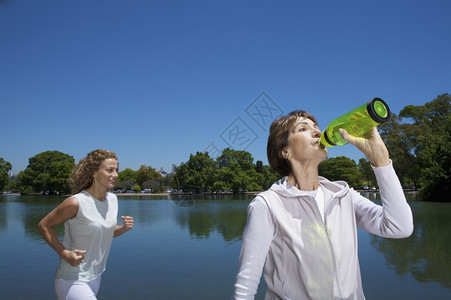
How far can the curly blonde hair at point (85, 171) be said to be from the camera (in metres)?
3.40

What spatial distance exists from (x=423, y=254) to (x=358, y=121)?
11.5 m

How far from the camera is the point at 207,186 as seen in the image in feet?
238

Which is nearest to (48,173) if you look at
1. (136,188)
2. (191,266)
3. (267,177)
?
(136,188)

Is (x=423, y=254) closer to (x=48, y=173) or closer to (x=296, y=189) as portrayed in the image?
(x=296, y=189)

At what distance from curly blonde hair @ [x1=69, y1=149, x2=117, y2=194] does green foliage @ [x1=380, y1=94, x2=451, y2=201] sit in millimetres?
39642

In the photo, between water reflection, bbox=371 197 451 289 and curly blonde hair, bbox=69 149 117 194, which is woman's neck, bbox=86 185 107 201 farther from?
water reflection, bbox=371 197 451 289

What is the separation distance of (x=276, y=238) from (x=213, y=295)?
644 cm

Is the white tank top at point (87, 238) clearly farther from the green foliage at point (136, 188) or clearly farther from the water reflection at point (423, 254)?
the green foliage at point (136, 188)

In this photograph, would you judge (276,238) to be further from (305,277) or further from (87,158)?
(87,158)

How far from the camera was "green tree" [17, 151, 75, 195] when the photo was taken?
74.9m

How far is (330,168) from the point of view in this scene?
75.0 metres

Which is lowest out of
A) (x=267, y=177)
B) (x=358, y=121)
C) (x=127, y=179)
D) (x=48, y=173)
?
(x=358, y=121)

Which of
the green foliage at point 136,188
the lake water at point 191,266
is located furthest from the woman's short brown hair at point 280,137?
the green foliage at point 136,188

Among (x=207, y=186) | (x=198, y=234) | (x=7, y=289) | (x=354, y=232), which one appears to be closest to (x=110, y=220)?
(x=354, y=232)
